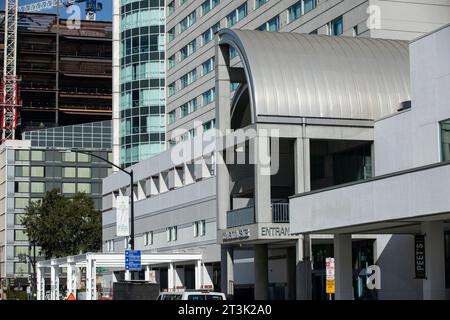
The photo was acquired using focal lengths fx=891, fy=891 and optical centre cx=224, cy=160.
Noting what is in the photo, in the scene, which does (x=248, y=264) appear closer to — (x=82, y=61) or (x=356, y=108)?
(x=356, y=108)

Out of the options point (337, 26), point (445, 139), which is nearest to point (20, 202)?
point (337, 26)

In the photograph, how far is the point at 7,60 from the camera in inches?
6452

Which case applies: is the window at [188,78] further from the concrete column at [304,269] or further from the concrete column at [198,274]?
the concrete column at [304,269]

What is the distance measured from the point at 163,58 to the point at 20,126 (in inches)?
3240

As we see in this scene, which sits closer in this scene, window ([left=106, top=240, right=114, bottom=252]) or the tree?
window ([left=106, top=240, right=114, bottom=252])

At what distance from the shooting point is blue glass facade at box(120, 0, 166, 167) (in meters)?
92.4

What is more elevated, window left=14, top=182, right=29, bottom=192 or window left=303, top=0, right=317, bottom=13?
window left=303, top=0, right=317, bottom=13

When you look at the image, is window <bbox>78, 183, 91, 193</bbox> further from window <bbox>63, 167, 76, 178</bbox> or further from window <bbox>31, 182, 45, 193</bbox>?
window <bbox>31, 182, 45, 193</bbox>

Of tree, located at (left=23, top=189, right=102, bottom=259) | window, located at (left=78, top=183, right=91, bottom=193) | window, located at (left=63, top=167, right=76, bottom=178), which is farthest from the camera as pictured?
window, located at (left=78, top=183, right=91, bottom=193)

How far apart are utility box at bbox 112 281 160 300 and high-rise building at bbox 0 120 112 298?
316ft

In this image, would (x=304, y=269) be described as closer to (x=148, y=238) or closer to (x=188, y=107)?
(x=148, y=238)

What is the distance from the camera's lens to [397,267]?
41.0m

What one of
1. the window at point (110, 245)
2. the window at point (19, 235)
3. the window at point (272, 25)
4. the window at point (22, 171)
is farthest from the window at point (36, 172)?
the window at point (272, 25)

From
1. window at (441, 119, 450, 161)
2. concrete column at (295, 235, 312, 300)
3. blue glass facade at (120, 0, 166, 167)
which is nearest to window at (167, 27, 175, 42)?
blue glass facade at (120, 0, 166, 167)
